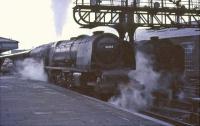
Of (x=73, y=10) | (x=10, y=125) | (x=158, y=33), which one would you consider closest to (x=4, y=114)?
(x=10, y=125)

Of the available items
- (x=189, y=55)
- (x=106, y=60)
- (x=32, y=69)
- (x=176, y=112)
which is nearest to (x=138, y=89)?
(x=106, y=60)

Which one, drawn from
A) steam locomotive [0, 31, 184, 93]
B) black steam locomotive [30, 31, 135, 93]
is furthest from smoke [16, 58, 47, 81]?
black steam locomotive [30, 31, 135, 93]

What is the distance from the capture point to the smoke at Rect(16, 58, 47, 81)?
27.8 metres

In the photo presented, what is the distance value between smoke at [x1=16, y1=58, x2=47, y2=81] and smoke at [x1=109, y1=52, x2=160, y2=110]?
1121 centimetres

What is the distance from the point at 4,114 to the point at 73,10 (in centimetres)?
1202

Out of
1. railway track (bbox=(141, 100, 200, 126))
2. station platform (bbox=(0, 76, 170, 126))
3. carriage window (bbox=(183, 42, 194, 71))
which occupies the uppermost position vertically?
carriage window (bbox=(183, 42, 194, 71))

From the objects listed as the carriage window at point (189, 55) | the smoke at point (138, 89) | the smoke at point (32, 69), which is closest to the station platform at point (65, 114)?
the smoke at point (138, 89)

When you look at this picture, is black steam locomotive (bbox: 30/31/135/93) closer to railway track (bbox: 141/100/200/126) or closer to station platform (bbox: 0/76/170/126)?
railway track (bbox: 141/100/200/126)

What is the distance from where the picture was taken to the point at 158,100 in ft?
54.9

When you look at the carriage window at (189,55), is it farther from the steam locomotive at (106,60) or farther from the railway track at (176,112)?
the railway track at (176,112)

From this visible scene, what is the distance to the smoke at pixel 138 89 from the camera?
15557 millimetres

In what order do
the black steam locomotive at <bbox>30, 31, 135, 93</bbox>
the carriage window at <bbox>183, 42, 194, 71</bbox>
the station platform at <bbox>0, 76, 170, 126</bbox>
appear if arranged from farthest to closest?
the carriage window at <bbox>183, 42, 194, 71</bbox>
the black steam locomotive at <bbox>30, 31, 135, 93</bbox>
the station platform at <bbox>0, 76, 170, 126</bbox>

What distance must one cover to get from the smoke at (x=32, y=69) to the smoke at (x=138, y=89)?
36.8ft

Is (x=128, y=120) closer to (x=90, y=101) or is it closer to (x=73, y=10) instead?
(x=90, y=101)
